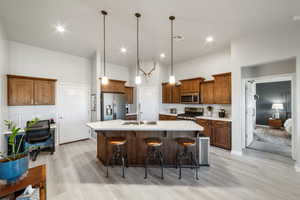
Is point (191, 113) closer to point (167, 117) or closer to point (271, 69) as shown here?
point (167, 117)

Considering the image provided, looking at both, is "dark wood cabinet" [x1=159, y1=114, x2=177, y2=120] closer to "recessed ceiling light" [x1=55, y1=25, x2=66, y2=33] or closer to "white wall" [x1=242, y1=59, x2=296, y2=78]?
"white wall" [x1=242, y1=59, x2=296, y2=78]

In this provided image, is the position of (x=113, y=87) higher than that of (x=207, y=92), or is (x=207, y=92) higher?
(x=113, y=87)

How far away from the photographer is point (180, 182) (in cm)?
235

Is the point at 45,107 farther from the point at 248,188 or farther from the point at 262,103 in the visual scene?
A: the point at 262,103

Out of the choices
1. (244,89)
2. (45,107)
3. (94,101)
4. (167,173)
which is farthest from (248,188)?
(45,107)

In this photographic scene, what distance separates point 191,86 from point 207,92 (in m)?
0.67

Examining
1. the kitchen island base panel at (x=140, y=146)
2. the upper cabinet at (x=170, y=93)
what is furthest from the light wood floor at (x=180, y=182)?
the upper cabinet at (x=170, y=93)

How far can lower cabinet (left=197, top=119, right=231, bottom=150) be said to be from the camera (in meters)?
3.84

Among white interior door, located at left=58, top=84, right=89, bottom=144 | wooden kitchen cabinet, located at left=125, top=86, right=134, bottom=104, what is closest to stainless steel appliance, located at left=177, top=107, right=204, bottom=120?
wooden kitchen cabinet, located at left=125, top=86, right=134, bottom=104

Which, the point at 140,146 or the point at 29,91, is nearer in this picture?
the point at 140,146

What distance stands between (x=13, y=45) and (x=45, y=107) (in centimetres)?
193

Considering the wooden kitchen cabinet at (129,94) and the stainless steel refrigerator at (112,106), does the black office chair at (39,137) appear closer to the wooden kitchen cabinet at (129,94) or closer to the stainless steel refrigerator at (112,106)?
the stainless steel refrigerator at (112,106)

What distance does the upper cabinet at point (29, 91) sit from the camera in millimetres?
3428

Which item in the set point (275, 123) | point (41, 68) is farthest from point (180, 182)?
point (275, 123)
